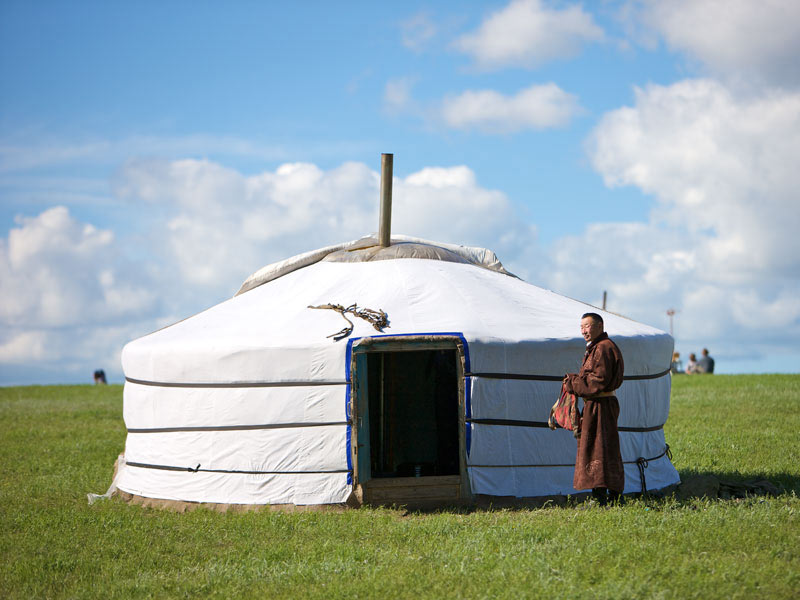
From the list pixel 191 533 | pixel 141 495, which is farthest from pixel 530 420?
pixel 141 495

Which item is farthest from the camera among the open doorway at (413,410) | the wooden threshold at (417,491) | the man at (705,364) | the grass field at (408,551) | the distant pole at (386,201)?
the man at (705,364)

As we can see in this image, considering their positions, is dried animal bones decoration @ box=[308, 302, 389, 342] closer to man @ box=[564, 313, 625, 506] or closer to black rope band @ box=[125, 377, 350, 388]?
black rope band @ box=[125, 377, 350, 388]

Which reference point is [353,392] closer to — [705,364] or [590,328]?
[590,328]

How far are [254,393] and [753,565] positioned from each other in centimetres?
340

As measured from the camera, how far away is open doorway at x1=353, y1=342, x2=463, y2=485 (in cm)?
793

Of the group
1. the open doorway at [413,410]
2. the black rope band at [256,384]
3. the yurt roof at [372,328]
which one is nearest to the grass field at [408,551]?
the black rope band at [256,384]

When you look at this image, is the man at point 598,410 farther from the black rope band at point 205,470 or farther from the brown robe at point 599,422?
the black rope band at point 205,470

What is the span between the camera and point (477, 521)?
5.67 m

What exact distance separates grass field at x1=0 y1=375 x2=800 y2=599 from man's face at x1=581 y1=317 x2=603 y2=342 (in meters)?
1.15

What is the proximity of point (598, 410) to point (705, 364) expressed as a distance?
53.5 feet

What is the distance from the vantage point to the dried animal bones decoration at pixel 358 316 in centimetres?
611

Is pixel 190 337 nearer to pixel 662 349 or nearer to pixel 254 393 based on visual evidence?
pixel 254 393

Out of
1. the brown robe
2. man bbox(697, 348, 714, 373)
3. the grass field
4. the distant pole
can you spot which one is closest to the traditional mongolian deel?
the brown robe

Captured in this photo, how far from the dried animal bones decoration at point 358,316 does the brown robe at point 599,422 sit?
4.53ft
